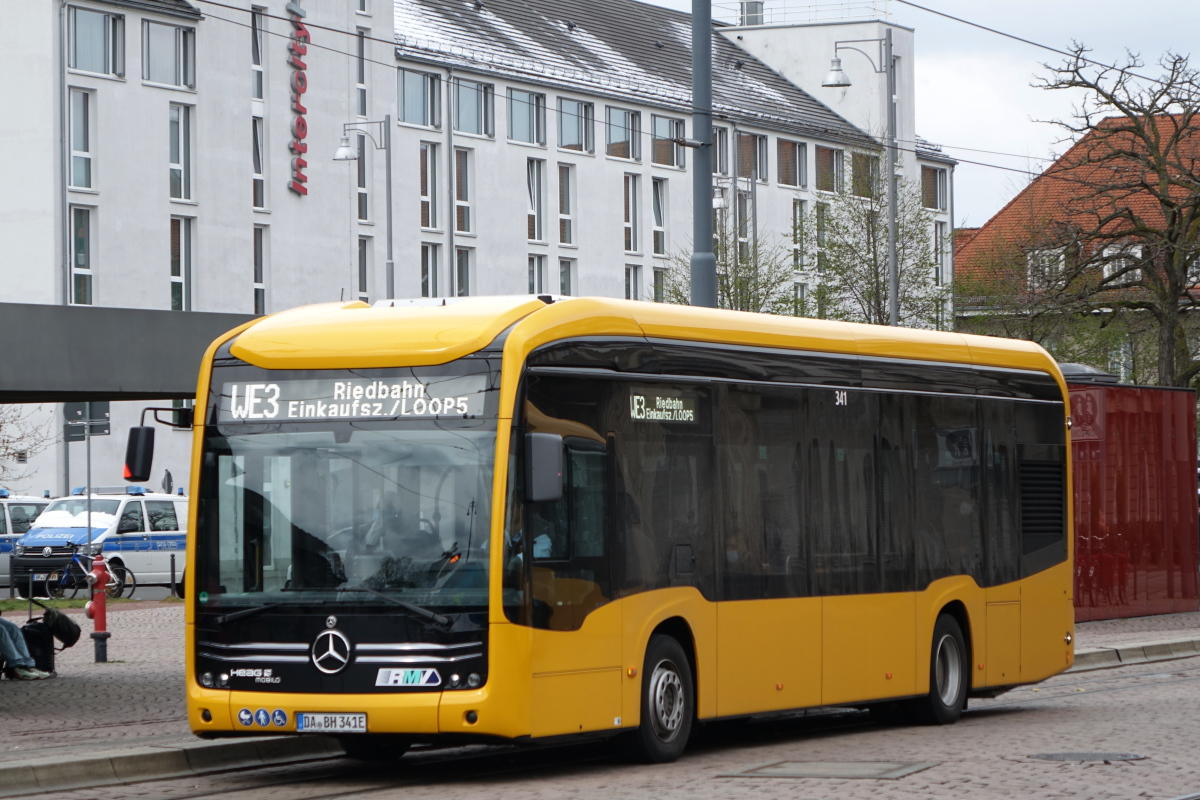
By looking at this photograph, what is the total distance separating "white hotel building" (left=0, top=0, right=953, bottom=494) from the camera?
5644 cm

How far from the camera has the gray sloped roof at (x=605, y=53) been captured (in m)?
70.2

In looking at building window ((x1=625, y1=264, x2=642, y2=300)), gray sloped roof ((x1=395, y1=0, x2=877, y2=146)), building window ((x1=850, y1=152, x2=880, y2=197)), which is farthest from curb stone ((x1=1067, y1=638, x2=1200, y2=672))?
building window ((x1=625, y1=264, x2=642, y2=300))

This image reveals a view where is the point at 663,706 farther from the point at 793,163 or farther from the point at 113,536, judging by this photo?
the point at 793,163

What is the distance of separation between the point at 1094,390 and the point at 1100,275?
33.7ft

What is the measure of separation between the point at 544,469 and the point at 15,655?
353 inches

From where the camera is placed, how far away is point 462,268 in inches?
2717

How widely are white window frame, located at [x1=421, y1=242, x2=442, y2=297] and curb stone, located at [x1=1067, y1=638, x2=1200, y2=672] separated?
152ft

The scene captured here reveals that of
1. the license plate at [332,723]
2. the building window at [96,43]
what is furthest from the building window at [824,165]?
the license plate at [332,723]

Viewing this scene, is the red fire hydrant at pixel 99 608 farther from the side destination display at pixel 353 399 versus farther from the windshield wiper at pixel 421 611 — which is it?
the windshield wiper at pixel 421 611

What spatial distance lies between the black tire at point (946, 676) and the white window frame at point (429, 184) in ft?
174

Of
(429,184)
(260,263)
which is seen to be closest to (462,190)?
(429,184)

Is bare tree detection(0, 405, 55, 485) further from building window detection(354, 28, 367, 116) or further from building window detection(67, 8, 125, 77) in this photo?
building window detection(354, 28, 367, 116)

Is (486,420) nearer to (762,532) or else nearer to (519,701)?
(519,701)

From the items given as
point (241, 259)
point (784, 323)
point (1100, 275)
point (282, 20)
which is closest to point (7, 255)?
point (241, 259)
